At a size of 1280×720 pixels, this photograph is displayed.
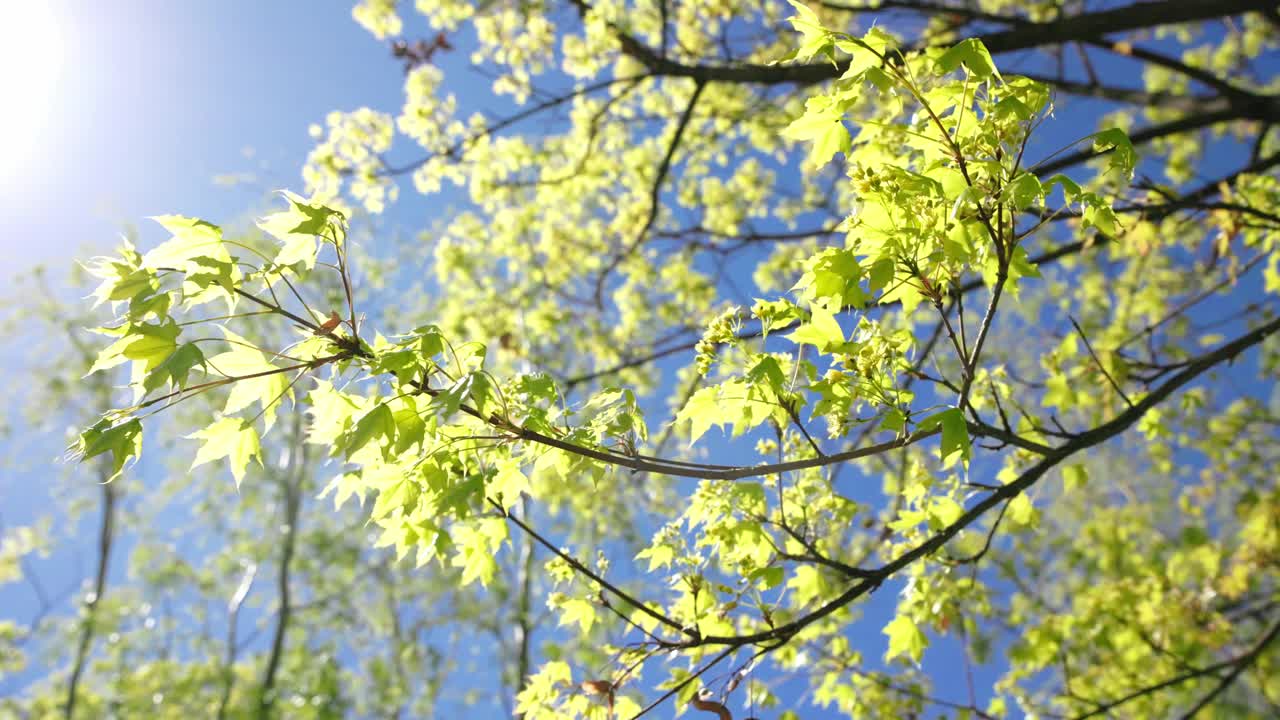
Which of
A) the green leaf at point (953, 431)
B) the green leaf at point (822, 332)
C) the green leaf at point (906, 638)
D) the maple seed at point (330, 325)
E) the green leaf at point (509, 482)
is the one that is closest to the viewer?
the maple seed at point (330, 325)

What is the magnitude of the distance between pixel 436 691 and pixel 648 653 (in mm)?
11898

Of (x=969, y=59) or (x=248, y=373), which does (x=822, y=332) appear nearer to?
(x=969, y=59)

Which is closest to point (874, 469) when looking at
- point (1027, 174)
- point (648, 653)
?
point (648, 653)

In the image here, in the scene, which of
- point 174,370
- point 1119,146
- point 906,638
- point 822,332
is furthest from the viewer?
point 906,638

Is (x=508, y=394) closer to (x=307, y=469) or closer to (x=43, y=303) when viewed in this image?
(x=307, y=469)

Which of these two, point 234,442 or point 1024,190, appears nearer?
point 1024,190

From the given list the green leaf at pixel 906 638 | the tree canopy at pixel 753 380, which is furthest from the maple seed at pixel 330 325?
the green leaf at pixel 906 638

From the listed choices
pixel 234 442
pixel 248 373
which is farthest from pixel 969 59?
pixel 234 442

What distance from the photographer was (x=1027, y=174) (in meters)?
1.31

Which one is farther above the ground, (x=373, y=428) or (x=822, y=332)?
(x=822, y=332)

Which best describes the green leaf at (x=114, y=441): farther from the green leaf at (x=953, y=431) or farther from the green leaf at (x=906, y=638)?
the green leaf at (x=906, y=638)

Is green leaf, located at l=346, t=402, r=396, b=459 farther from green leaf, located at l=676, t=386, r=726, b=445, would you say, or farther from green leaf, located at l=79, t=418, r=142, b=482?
green leaf, located at l=676, t=386, r=726, b=445

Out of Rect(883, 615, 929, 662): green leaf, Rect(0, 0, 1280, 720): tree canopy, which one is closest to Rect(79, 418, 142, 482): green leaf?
Rect(0, 0, 1280, 720): tree canopy

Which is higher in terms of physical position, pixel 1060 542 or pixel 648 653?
pixel 1060 542
